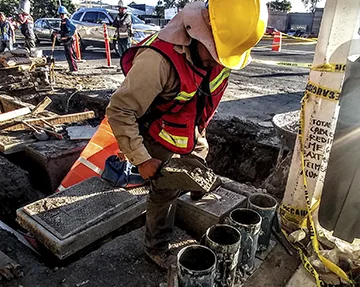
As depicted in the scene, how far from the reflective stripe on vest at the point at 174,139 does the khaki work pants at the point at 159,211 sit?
0.11 metres

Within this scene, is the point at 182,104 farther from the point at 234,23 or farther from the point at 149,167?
the point at 234,23

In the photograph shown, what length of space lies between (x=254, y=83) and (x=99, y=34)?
8.99m

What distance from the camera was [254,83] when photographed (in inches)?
363

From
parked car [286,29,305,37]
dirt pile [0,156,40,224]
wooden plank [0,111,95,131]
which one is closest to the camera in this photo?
dirt pile [0,156,40,224]

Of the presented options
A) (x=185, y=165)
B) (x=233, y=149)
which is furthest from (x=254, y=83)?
(x=185, y=165)

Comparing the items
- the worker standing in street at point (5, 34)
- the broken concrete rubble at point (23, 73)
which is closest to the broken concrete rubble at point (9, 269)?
the broken concrete rubble at point (23, 73)

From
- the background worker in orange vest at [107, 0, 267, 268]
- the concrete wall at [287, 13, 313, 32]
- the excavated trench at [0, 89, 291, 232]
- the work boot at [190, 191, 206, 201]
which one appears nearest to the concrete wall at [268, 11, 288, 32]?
the concrete wall at [287, 13, 313, 32]

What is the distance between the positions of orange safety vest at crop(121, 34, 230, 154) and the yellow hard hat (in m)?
0.25

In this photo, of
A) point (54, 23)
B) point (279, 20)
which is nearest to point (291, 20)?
point (279, 20)

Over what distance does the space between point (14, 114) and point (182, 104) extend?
4672mm

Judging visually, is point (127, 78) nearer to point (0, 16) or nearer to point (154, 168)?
point (154, 168)

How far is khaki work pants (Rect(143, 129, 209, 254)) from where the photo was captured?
8.07ft

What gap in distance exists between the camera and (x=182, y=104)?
223 cm

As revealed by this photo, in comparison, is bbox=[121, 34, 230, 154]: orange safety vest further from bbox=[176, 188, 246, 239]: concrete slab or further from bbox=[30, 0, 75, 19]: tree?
bbox=[30, 0, 75, 19]: tree
